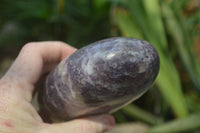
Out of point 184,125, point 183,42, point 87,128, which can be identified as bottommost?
point 184,125

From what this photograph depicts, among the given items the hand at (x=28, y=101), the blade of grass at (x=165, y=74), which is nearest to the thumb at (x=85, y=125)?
the hand at (x=28, y=101)

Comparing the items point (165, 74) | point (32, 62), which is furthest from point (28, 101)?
point (165, 74)

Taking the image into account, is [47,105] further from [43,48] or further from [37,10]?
[37,10]

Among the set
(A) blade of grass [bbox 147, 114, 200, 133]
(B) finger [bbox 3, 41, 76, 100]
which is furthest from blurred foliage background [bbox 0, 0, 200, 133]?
(B) finger [bbox 3, 41, 76, 100]

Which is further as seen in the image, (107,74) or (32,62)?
(32,62)

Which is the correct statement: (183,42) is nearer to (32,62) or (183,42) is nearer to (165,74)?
(165,74)

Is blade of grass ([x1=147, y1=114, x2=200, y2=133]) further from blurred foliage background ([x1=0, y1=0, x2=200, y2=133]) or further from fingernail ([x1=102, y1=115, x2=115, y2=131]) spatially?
fingernail ([x1=102, y1=115, x2=115, y2=131])
